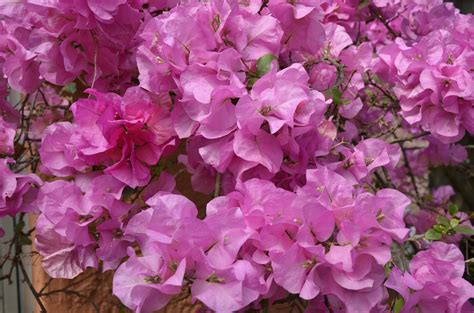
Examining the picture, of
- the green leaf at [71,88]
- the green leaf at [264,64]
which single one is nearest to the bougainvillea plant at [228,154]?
the green leaf at [264,64]

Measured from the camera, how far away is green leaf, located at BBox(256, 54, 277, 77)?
0.94 m

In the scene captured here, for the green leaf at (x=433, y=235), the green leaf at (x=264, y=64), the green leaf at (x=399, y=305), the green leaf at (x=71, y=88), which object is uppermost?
the green leaf at (x=264, y=64)

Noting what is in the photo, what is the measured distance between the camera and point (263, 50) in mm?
951

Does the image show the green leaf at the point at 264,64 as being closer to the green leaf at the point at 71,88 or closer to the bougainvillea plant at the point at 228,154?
the bougainvillea plant at the point at 228,154

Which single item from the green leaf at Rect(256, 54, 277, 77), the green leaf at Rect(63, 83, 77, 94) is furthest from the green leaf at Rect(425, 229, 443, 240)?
the green leaf at Rect(63, 83, 77, 94)

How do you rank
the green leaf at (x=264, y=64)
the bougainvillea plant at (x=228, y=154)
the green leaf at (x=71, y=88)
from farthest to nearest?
the green leaf at (x=71, y=88) → the green leaf at (x=264, y=64) → the bougainvillea plant at (x=228, y=154)

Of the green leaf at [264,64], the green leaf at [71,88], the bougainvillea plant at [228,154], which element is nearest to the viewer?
the bougainvillea plant at [228,154]

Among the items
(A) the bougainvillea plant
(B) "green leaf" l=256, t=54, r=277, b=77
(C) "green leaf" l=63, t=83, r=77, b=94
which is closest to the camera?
(A) the bougainvillea plant

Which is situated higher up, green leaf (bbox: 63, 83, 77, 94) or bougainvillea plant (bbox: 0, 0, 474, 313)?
bougainvillea plant (bbox: 0, 0, 474, 313)

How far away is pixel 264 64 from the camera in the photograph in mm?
943

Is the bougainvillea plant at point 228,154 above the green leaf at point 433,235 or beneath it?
above

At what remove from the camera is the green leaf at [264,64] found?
0.94 meters

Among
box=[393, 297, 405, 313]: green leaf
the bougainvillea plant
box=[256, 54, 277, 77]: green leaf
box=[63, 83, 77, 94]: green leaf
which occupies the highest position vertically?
box=[256, 54, 277, 77]: green leaf

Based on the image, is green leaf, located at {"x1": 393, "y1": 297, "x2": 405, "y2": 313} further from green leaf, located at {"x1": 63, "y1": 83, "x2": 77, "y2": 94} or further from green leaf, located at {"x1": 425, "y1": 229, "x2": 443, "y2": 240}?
green leaf, located at {"x1": 63, "y1": 83, "x2": 77, "y2": 94}
